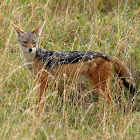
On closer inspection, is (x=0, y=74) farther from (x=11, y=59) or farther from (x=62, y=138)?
(x=62, y=138)

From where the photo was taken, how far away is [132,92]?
545 centimetres

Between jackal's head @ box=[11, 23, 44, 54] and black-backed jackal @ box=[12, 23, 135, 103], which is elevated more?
jackal's head @ box=[11, 23, 44, 54]

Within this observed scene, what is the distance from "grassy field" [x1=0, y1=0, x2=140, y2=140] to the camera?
4213 mm

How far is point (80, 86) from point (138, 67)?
121 centimetres

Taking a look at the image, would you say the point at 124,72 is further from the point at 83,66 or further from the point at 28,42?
the point at 28,42

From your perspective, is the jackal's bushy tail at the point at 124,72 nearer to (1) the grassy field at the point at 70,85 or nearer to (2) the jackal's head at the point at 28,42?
(1) the grassy field at the point at 70,85

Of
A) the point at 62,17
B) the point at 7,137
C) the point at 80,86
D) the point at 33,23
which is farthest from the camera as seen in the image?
the point at 62,17

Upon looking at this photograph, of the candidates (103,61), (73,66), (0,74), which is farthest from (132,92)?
(0,74)

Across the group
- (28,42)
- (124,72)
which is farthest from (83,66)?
(28,42)

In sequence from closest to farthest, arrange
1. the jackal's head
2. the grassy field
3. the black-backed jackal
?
the grassy field < the black-backed jackal < the jackal's head

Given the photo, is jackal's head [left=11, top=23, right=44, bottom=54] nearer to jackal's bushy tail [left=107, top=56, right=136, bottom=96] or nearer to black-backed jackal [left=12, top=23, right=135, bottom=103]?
black-backed jackal [left=12, top=23, right=135, bottom=103]

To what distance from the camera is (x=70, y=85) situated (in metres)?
6.03

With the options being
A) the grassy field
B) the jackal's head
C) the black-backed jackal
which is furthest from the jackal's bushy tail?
the jackal's head

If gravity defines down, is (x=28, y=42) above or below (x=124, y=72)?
above
